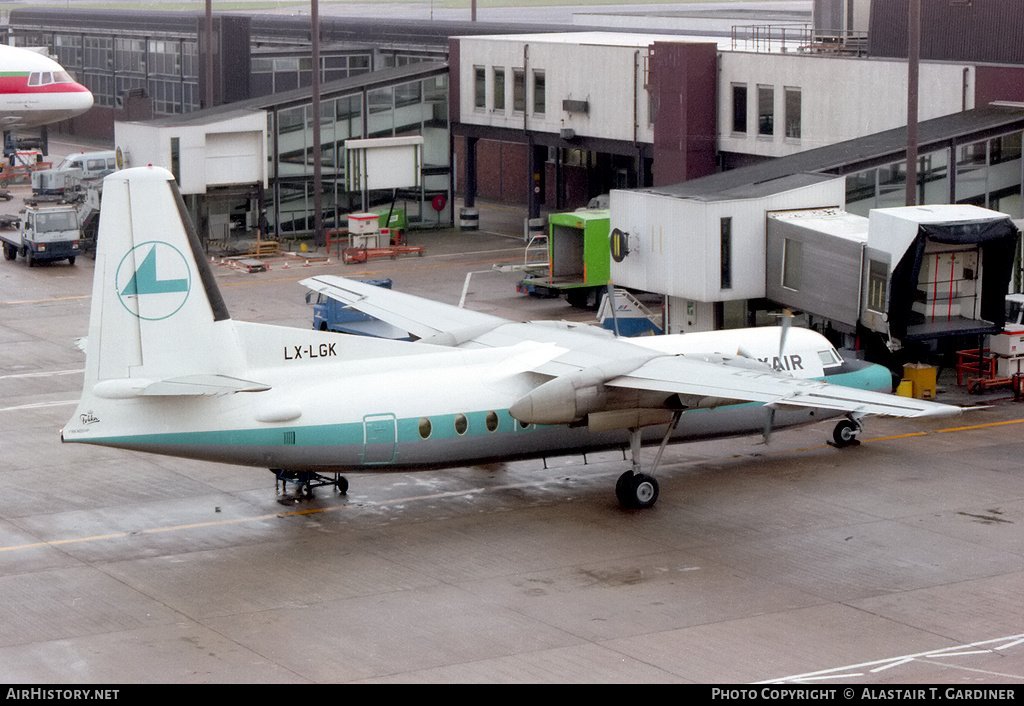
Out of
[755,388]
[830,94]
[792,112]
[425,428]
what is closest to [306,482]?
[425,428]

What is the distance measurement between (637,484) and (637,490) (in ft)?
0.45

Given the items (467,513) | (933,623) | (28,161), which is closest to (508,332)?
(467,513)

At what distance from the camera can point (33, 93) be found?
75125 mm

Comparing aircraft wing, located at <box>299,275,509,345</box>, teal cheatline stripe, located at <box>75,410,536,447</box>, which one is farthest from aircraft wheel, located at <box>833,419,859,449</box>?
teal cheatline stripe, located at <box>75,410,536,447</box>

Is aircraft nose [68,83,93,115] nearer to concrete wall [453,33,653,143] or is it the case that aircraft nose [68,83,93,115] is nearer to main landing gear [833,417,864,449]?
concrete wall [453,33,653,143]

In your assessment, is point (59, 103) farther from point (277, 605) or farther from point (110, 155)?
point (277, 605)

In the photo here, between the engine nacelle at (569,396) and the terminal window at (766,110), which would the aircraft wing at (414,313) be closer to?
the engine nacelle at (569,396)

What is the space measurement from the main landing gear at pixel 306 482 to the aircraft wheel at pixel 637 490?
6166 millimetres

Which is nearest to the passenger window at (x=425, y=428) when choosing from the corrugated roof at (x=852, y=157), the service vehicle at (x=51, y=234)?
the corrugated roof at (x=852, y=157)

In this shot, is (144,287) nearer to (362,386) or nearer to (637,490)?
(362,386)

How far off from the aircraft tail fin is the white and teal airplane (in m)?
0.03

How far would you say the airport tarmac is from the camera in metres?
22.2

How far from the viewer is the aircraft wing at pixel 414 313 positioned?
3362 cm

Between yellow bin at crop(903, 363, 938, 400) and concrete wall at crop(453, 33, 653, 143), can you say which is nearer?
yellow bin at crop(903, 363, 938, 400)
